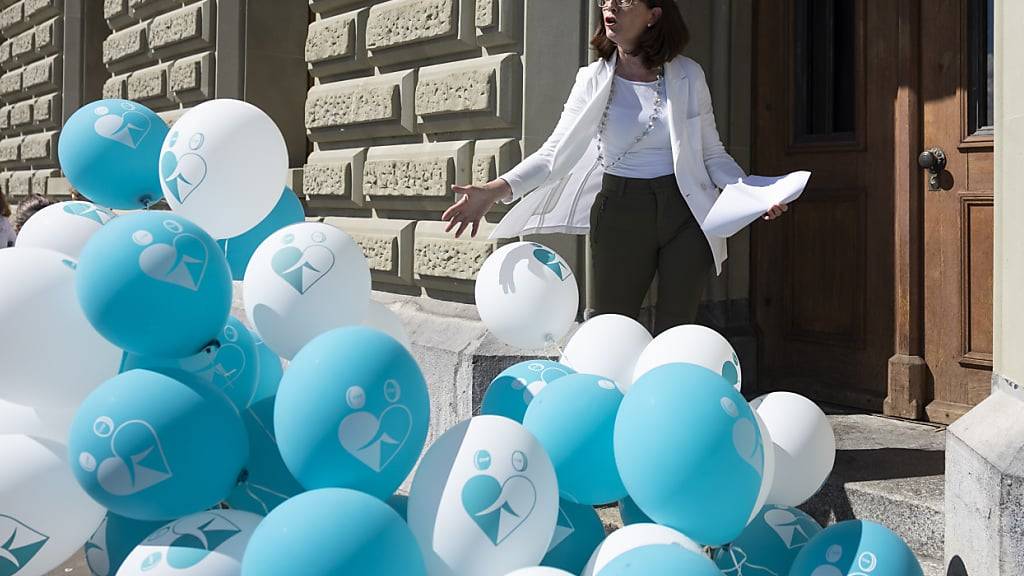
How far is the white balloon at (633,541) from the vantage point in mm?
2230

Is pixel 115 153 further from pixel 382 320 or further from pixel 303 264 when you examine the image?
pixel 382 320

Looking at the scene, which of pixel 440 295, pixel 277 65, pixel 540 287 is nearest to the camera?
pixel 540 287

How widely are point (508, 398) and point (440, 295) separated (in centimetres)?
227

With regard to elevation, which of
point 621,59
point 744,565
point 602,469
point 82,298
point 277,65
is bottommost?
point 744,565

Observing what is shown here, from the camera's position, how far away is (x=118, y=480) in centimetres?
227

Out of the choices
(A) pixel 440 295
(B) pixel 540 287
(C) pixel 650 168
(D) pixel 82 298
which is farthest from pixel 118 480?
(A) pixel 440 295

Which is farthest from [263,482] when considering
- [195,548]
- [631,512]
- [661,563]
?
[661,563]

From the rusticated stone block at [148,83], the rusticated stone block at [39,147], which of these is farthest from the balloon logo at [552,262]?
the rusticated stone block at [39,147]

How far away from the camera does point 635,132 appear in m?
3.59

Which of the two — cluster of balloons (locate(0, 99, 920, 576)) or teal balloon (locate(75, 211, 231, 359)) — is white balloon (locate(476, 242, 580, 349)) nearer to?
cluster of balloons (locate(0, 99, 920, 576))

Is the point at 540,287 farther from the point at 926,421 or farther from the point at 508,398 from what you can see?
the point at 926,421

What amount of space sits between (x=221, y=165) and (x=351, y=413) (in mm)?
1040

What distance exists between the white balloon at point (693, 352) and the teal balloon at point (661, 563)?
70cm

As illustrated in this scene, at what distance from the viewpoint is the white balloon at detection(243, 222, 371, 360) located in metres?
2.72
